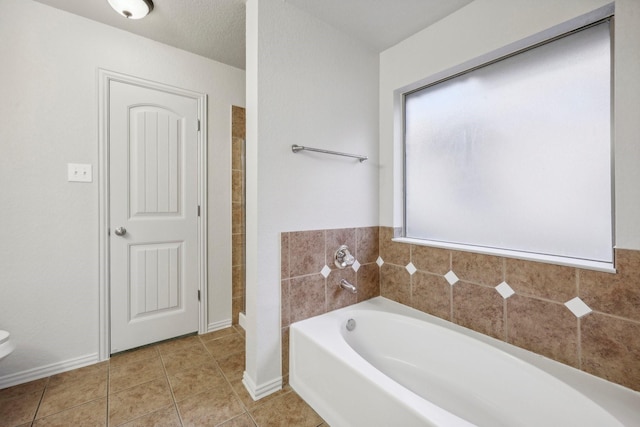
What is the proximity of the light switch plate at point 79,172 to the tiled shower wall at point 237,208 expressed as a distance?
0.97 metres

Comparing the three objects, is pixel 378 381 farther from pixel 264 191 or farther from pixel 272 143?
pixel 272 143

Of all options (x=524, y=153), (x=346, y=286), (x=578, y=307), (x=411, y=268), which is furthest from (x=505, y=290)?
(x=346, y=286)

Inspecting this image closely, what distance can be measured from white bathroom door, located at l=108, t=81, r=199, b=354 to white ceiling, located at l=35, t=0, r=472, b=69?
16.0 inches

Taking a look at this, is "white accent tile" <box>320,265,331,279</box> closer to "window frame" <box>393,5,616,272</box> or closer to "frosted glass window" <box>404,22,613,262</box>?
"window frame" <box>393,5,616,272</box>

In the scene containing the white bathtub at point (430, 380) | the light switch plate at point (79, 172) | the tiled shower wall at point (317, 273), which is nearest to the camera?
the white bathtub at point (430, 380)

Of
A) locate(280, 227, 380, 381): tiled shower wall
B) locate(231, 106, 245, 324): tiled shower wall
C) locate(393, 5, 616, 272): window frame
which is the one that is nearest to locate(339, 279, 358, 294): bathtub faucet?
locate(280, 227, 380, 381): tiled shower wall

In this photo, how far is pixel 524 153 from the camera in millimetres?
1470

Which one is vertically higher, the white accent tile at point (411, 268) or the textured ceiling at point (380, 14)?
the textured ceiling at point (380, 14)

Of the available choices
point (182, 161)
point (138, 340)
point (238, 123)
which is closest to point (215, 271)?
point (138, 340)

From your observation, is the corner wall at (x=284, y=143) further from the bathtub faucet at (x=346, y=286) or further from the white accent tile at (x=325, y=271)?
the bathtub faucet at (x=346, y=286)

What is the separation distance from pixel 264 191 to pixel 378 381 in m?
1.07

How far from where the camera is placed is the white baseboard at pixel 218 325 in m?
2.28

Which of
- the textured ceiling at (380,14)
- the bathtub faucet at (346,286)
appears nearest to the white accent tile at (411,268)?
the bathtub faucet at (346,286)

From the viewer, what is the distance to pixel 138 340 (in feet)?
6.50
